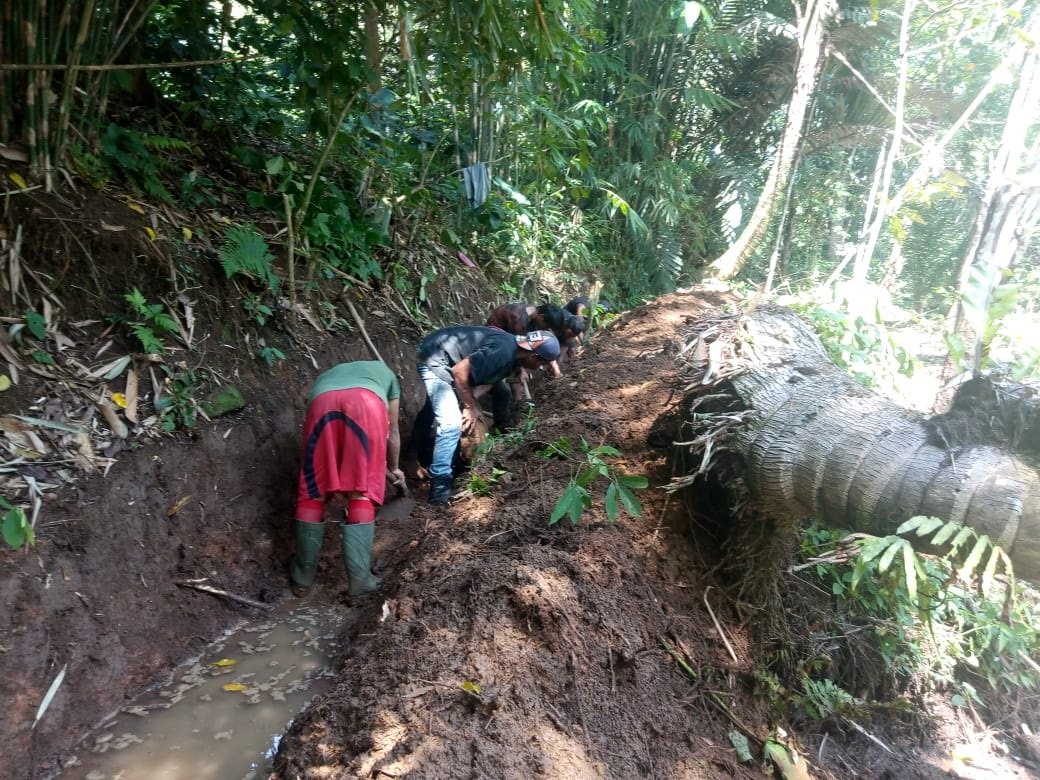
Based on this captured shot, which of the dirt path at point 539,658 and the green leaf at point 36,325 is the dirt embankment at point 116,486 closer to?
the green leaf at point 36,325

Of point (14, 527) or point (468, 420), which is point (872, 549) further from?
point (468, 420)

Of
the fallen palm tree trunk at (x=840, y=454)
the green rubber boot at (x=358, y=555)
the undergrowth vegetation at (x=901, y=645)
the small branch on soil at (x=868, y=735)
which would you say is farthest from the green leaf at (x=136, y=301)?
the small branch on soil at (x=868, y=735)

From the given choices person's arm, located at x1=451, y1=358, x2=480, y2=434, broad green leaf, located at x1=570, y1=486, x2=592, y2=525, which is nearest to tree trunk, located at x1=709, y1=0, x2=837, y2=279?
person's arm, located at x1=451, y1=358, x2=480, y2=434

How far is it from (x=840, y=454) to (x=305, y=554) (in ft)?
9.37

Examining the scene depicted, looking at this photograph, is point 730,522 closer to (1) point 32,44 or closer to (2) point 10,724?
(2) point 10,724

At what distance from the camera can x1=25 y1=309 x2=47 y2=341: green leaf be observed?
320 centimetres

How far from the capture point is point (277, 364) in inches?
174

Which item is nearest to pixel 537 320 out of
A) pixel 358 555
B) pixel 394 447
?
pixel 394 447

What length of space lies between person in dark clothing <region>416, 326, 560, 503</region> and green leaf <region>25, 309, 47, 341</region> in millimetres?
2281

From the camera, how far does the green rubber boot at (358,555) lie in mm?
3635

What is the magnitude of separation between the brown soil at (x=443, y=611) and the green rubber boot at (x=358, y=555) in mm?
189

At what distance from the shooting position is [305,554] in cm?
369

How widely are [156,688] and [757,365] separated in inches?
115

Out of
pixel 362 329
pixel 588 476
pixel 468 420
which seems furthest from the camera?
pixel 362 329
